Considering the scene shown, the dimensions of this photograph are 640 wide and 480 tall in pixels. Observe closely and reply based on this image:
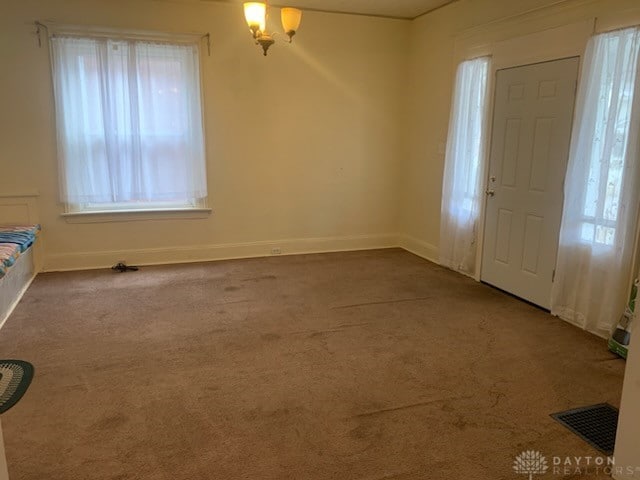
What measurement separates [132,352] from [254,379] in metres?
0.92

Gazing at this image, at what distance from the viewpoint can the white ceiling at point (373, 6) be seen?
4.84 meters

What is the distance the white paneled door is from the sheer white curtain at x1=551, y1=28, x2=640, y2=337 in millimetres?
195

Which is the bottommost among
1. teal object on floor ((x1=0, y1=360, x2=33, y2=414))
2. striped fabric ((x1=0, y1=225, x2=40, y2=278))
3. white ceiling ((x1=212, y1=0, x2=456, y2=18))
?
teal object on floor ((x1=0, y1=360, x2=33, y2=414))

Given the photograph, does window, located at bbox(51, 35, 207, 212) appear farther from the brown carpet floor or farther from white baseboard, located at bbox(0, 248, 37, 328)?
the brown carpet floor

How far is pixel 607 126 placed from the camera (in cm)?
315

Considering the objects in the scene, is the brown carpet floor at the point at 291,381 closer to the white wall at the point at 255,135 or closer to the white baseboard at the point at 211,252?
the white baseboard at the point at 211,252

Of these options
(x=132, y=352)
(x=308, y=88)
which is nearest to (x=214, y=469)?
(x=132, y=352)

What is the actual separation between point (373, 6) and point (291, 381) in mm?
4119

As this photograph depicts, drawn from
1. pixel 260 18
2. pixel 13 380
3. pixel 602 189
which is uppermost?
pixel 260 18

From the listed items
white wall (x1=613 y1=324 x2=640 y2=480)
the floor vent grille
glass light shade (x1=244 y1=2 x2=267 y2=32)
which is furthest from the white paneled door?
glass light shade (x1=244 y1=2 x2=267 y2=32)

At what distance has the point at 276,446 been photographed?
2.16 meters

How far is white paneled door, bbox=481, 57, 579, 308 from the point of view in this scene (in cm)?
364

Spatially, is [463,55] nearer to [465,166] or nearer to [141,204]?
[465,166]

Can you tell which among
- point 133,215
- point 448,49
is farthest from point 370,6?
point 133,215
